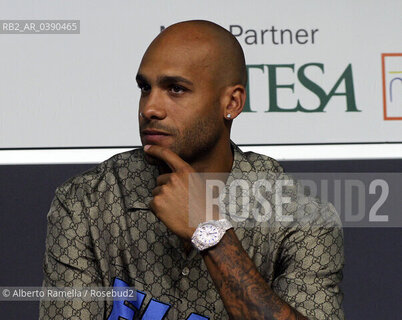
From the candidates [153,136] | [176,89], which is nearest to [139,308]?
[153,136]

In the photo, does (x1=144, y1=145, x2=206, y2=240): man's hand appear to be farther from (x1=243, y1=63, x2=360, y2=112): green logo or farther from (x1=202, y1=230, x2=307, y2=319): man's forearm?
(x1=243, y1=63, x2=360, y2=112): green logo

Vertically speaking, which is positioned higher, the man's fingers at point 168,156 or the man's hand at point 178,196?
the man's fingers at point 168,156

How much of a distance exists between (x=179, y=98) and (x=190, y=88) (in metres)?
0.03

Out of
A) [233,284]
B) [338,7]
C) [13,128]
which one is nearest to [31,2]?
[13,128]

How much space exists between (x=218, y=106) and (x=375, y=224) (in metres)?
0.93

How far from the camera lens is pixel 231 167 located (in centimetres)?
181

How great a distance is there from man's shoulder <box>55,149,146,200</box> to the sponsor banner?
23.3 inches

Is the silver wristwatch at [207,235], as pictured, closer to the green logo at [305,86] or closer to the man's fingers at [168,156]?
the man's fingers at [168,156]

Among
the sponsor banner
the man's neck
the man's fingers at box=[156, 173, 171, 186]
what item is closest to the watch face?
the man's fingers at box=[156, 173, 171, 186]

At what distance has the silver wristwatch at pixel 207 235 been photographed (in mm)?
1492

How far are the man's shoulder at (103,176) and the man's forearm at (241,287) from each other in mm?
317

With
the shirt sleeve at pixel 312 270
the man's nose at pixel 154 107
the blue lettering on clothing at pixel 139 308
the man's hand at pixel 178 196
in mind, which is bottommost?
the blue lettering on clothing at pixel 139 308

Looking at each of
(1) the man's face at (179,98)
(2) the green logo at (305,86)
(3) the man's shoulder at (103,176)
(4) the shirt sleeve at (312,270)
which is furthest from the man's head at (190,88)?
(2) the green logo at (305,86)

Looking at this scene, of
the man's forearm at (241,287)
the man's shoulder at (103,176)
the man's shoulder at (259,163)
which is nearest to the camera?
the man's forearm at (241,287)
